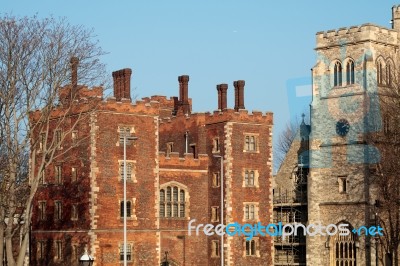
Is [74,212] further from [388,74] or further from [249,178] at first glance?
[388,74]

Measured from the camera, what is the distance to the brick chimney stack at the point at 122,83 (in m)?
55.9

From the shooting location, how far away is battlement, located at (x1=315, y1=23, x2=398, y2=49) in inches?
2415

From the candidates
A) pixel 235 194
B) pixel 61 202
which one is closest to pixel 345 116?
pixel 235 194

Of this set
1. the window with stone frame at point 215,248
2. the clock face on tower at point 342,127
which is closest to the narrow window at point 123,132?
the window with stone frame at point 215,248

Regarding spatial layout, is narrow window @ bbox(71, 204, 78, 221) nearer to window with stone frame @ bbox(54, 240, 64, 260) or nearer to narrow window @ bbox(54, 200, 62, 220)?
narrow window @ bbox(54, 200, 62, 220)

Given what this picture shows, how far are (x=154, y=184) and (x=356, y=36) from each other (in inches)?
655

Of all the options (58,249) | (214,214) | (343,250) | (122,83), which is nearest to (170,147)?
(214,214)

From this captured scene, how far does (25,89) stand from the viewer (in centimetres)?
4338

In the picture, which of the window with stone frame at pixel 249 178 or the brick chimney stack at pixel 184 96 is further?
the brick chimney stack at pixel 184 96

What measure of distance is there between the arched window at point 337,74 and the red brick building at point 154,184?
16.6 feet

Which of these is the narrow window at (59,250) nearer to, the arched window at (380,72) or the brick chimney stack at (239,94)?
the brick chimney stack at (239,94)

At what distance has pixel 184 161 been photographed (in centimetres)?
5966

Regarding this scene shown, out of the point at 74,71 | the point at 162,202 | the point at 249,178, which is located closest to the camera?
the point at 74,71

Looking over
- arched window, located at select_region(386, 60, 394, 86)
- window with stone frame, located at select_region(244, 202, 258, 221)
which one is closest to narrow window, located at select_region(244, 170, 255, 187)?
window with stone frame, located at select_region(244, 202, 258, 221)
